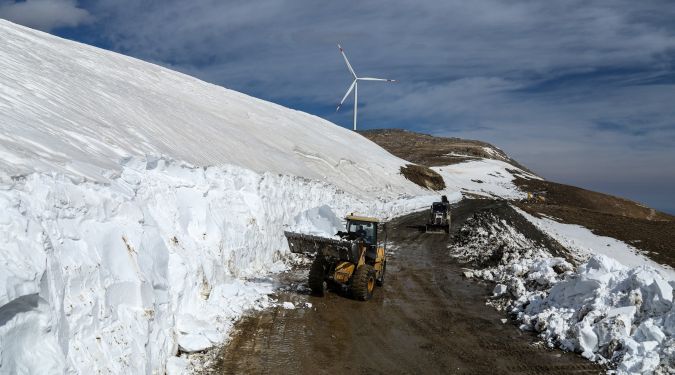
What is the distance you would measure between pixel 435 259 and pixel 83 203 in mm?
16588

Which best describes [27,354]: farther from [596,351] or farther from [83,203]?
[596,351]

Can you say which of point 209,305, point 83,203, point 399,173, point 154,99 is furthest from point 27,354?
point 399,173

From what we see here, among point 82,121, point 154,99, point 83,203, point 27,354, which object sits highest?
point 154,99

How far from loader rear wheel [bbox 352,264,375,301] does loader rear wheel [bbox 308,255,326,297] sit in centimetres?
90

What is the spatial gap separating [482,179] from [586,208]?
67.0ft

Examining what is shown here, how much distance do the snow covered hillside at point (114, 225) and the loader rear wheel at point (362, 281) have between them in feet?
8.66

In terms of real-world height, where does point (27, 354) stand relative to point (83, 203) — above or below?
below

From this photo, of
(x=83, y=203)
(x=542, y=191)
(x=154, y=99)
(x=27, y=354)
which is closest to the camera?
(x=27, y=354)

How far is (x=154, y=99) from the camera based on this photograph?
30.6 meters

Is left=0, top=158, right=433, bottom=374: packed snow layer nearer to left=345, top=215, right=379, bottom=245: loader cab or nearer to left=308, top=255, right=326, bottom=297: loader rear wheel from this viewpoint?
left=308, top=255, right=326, bottom=297: loader rear wheel

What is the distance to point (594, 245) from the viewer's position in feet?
97.8

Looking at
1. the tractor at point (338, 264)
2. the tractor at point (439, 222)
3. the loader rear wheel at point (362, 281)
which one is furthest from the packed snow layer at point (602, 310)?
the tractor at point (439, 222)

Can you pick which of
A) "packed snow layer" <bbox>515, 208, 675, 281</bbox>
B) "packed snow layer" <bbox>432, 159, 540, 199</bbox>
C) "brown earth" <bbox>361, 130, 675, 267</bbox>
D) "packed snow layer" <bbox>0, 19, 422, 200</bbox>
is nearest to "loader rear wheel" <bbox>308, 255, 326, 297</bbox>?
"packed snow layer" <bbox>0, 19, 422, 200</bbox>

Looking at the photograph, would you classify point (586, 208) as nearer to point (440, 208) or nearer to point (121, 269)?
point (440, 208)
